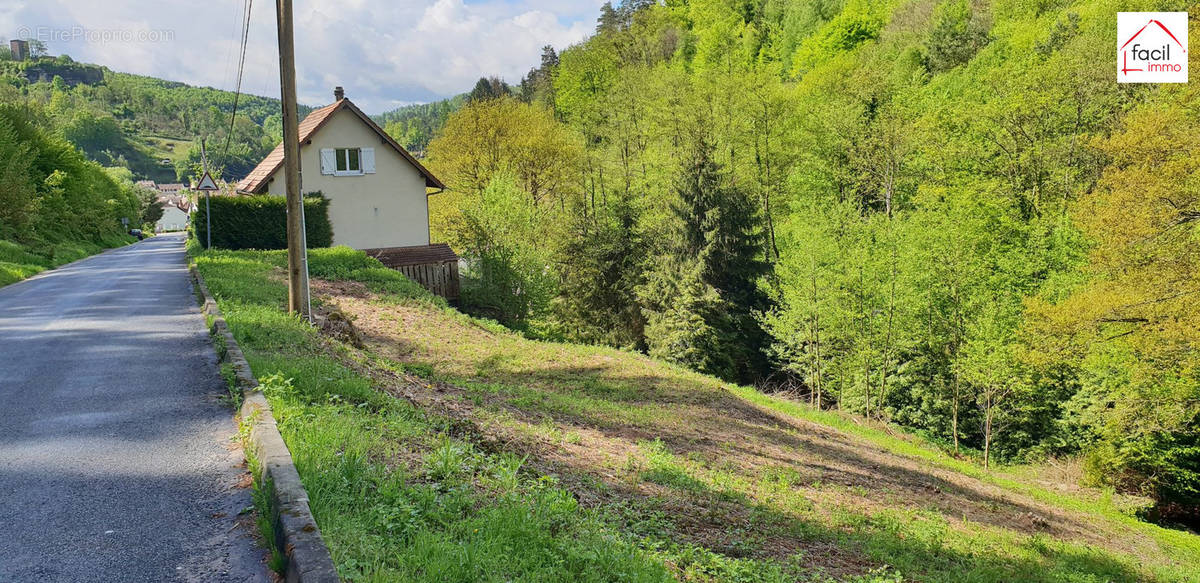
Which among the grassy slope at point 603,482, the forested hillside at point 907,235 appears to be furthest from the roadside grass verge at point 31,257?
the forested hillside at point 907,235

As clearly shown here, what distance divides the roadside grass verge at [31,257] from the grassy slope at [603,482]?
8.52 m

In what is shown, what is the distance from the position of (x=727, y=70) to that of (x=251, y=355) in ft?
114

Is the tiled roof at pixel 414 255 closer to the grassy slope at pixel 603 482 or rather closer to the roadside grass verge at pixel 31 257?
the roadside grass verge at pixel 31 257

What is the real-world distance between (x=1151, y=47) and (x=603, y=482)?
82.8 feet

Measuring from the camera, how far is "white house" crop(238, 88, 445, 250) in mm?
30328

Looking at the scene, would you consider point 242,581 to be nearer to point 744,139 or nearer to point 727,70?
point 744,139

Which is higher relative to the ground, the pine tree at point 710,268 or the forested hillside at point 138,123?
the forested hillside at point 138,123

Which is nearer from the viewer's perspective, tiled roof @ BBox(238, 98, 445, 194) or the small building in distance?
tiled roof @ BBox(238, 98, 445, 194)

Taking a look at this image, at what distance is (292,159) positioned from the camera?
36.6 ft

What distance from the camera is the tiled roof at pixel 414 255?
30.0 metres

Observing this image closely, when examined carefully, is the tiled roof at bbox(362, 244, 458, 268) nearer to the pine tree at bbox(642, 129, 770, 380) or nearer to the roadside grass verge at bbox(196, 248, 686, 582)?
the pine tree at bbox(642, 129, 770, 380)

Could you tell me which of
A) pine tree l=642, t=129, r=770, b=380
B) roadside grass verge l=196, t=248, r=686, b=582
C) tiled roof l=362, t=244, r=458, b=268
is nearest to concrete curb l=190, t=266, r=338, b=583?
roadside grass verge l=196, t=248, r=686, b=582

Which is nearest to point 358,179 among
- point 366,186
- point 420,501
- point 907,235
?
point 366,186

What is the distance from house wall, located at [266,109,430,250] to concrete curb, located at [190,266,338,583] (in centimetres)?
2559
